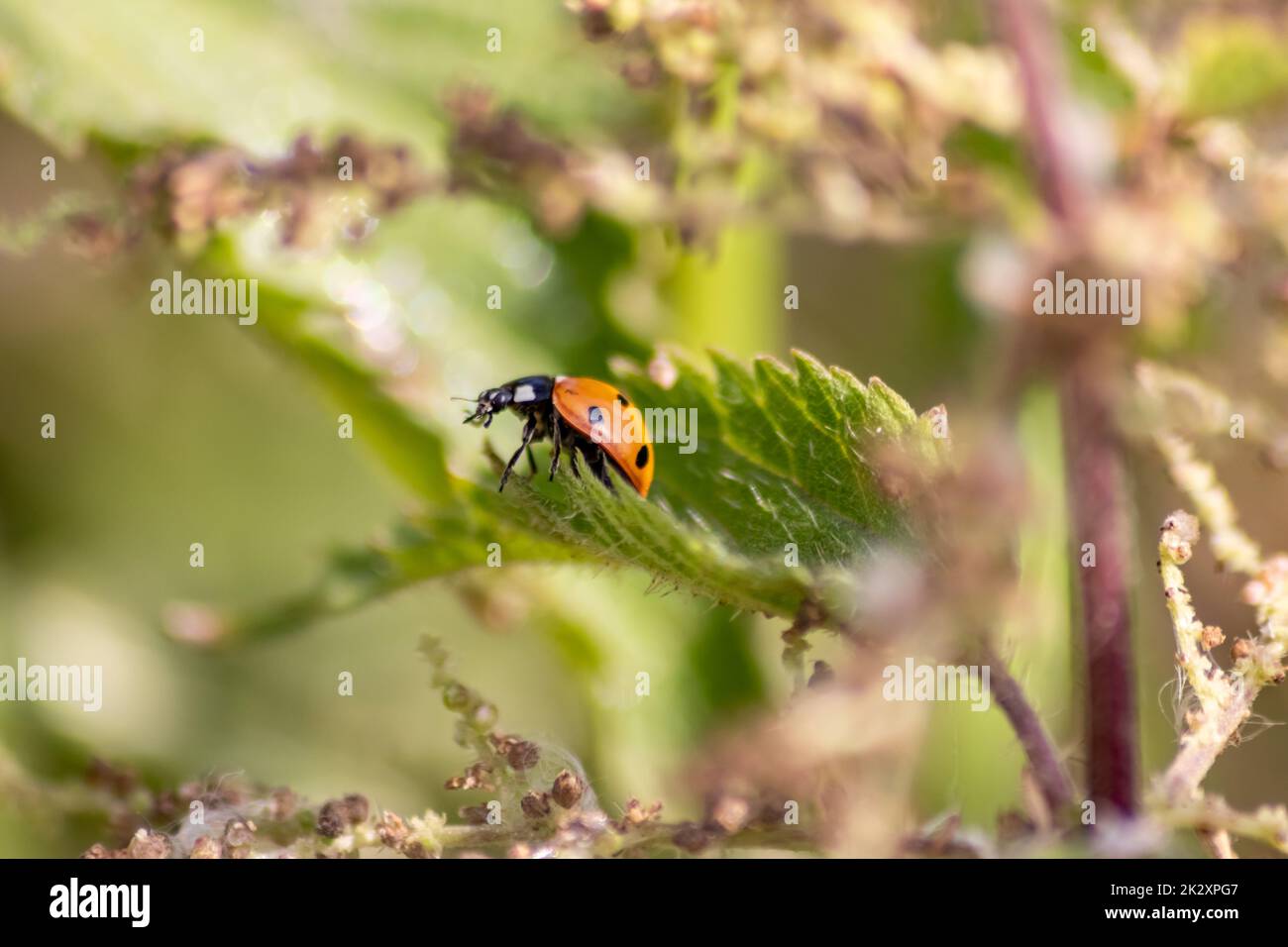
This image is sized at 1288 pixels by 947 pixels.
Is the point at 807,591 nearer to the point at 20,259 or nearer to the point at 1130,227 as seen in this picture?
the point at 1130,227

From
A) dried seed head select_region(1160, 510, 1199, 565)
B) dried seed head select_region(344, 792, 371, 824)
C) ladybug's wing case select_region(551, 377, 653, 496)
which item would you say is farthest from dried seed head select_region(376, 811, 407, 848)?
dried seed head select_region(1160, 510, 1199, 565)

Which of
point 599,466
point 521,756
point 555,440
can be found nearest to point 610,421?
point 599,466

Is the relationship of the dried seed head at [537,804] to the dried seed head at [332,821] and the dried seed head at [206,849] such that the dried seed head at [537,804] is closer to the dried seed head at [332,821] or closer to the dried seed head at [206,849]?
the dried seed head at [332,821]

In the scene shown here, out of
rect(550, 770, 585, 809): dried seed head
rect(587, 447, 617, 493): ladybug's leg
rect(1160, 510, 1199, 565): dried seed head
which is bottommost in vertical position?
rect(550, 770, 585, 809): dried seed head

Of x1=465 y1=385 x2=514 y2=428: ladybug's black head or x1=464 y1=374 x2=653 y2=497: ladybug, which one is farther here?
x1=465 y1=385 x2=514 y2=428: ladybug's black head

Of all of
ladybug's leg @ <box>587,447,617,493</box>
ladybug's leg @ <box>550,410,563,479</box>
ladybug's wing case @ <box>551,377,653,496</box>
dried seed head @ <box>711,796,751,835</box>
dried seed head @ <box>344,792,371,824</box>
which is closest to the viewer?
dried seed head @ <box>711,796,751,835</box>

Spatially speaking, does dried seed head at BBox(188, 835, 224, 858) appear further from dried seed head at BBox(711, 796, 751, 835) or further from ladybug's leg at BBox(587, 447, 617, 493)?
ladybug's leg at BBox(587, 447, 617, 493)

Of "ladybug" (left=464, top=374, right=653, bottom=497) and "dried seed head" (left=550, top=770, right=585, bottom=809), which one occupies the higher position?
"ladybug" (left=464, top=374, right=653, bottom=497)

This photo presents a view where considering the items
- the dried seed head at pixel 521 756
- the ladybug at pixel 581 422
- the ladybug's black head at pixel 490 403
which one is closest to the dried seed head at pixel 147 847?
the dried seed head at pixel 521 756

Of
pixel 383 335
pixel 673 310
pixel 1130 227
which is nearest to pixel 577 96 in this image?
pixel 673 310
